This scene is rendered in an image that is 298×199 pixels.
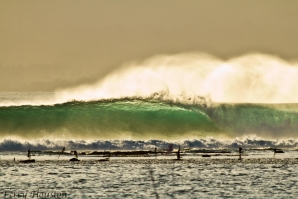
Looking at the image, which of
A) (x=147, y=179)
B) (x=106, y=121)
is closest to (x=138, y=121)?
(x=106, y=121)

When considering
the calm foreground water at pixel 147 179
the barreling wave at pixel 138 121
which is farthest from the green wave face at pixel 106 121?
the calm foreground water at pixel 147 179

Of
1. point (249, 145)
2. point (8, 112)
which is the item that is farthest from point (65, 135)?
point (249, 145)

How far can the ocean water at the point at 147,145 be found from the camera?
32.8 meters

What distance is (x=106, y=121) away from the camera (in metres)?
68.3

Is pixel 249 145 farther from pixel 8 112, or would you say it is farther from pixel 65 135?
pixel 8 112

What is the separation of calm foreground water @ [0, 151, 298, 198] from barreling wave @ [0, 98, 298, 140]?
18.1 metres

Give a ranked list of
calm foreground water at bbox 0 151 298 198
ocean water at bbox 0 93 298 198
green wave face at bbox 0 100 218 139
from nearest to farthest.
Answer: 1. calm foreground water at bbox 0 151 298 198
2. ocean water at bbox 0 93 298 198
3. green wave face at bbox 0 100 218 139

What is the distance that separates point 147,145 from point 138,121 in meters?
8.08

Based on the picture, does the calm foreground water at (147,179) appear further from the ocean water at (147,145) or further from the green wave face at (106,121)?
the green wave face at (106,121)

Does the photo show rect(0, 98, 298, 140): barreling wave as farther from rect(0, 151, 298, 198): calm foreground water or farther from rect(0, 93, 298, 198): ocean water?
rect(0, 151, 298, 198): calm foreground water

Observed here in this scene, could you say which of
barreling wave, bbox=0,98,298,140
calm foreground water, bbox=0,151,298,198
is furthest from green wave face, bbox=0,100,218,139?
calm foreground water, bbox=0,151,298,198

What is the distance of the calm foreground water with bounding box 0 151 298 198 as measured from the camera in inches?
1217

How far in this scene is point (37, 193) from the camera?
101ft

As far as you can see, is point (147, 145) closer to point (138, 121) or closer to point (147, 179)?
point (138, 121)
